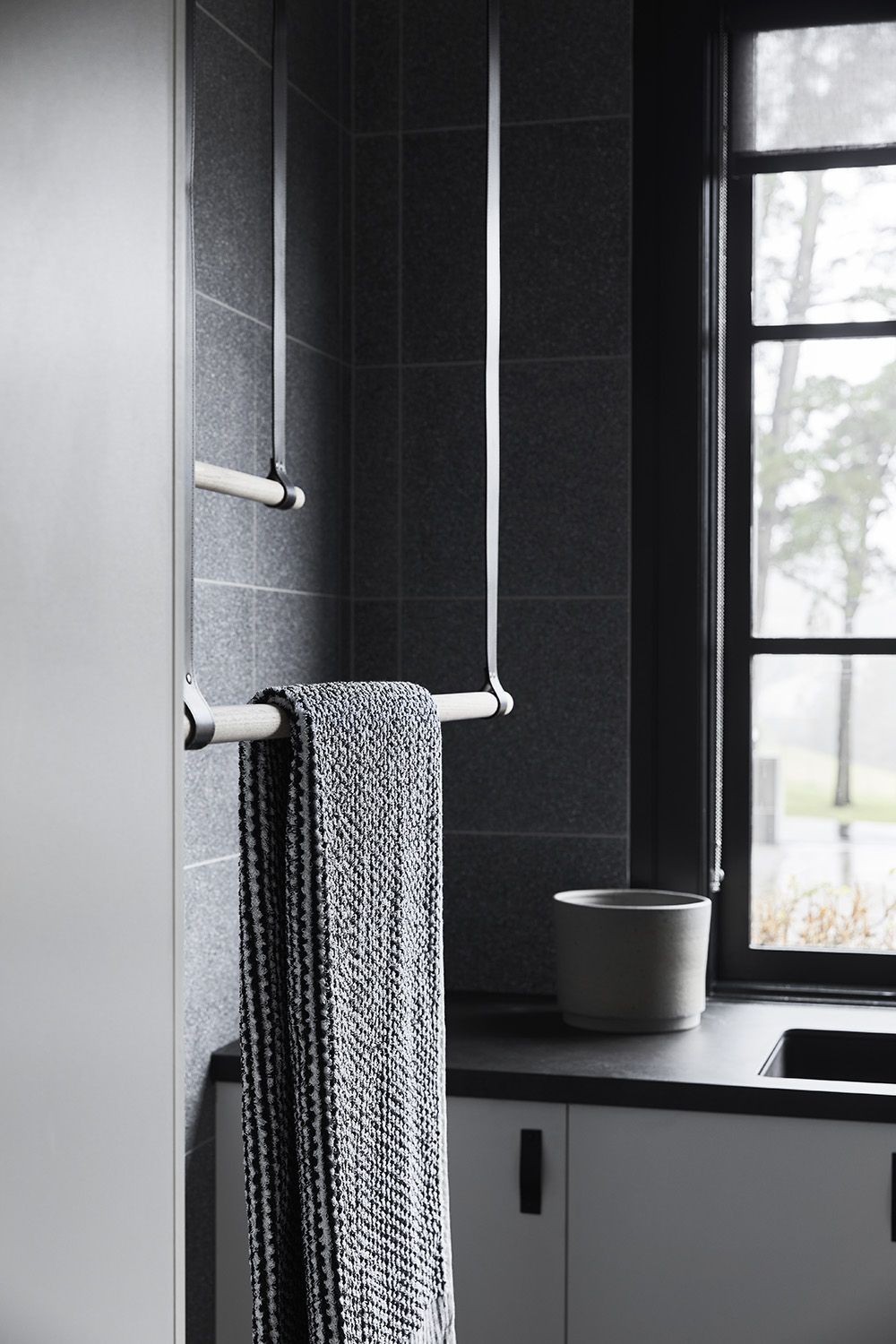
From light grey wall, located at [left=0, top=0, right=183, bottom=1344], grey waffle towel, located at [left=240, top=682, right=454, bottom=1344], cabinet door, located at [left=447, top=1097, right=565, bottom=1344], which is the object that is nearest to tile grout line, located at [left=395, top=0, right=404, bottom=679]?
cabinet door, located at [left=447, top=1097, right=565, bottom=1344]

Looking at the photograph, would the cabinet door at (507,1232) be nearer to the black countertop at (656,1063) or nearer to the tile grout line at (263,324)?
the black countertop at (656,1063)

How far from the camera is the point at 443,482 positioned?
2057 mm

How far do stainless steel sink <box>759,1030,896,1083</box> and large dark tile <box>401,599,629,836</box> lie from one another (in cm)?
35

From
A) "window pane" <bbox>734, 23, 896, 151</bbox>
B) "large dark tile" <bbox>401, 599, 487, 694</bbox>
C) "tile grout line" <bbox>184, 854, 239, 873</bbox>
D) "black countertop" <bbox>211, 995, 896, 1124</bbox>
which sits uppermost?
"window pane" <bbox>734, 23, 896, 151</bbox>

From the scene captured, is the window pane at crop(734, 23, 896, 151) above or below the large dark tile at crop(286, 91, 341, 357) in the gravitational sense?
above

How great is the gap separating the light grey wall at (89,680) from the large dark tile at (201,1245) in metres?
1.23

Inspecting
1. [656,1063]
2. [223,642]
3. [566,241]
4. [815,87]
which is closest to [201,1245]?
[656,1063]

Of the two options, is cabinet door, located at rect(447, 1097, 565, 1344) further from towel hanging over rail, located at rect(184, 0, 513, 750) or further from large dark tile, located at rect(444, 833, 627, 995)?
towel hanging over rail, located at rect(184, 0, 513, 750)

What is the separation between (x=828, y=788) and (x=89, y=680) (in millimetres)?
1758

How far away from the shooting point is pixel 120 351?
42 centimetres

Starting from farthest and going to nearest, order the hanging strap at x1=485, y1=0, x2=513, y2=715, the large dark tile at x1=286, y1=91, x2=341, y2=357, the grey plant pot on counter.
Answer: the large dark tile at x1=286, y1=91, x2=341, y2=357 < the grey plant pot on counter < the hanging strap at x1=485, y1=0, x2=513, y2=715

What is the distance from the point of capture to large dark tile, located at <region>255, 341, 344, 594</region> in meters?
1.82

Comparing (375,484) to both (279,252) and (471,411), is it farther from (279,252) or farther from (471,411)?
(279,252)

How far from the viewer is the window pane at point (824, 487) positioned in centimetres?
202
